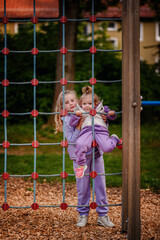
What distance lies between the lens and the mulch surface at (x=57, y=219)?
9.51ft

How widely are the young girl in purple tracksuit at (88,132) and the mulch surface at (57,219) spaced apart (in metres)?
0.54

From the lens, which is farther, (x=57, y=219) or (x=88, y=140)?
(x=57, y=219)

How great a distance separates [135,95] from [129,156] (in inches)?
18.6

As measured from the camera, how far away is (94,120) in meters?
2.98

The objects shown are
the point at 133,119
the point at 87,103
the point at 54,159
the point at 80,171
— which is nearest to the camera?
the point at 133,119

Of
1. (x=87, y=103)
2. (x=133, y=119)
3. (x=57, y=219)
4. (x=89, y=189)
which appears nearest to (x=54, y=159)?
(x=57, y=219)

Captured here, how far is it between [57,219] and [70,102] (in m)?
1.13

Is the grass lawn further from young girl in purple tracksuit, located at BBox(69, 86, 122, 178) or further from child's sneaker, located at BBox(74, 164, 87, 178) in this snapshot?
child's sneaker, located at BBox(74, 164, 87, 178)

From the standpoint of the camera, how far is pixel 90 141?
Answer: 2.88 meters

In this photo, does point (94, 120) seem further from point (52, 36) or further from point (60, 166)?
point (52, 36)

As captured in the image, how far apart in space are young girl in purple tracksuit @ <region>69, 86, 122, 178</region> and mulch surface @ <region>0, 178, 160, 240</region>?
541mm

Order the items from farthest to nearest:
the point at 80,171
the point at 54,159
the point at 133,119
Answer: the point at 54,159 → the point at 80,171 → the point at 133,119

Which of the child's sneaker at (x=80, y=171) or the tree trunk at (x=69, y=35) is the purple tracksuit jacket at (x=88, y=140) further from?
the tree trunk at (x=69, y=35)

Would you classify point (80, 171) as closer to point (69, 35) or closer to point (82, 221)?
point (82, 221)
